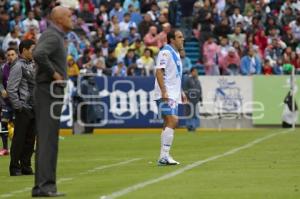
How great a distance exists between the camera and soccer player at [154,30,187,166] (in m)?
17.4

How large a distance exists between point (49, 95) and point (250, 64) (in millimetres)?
23961

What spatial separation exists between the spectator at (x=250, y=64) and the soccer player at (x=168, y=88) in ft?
59.9

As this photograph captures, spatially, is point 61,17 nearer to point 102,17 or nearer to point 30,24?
point 30,24

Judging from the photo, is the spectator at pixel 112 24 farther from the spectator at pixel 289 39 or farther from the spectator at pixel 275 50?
the spectator at pixel 289 39

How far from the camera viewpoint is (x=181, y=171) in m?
15.9

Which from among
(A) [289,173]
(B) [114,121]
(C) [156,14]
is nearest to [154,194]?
(A) [289,173]

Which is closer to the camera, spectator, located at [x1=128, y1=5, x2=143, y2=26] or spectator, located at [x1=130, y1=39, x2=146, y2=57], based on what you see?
spectator, located at [x1=130, y1=39, x2=146, y2=57]

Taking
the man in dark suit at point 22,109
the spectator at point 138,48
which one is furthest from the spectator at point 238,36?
the man in dark suit at point 22,109

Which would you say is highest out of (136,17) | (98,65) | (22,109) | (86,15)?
(86,15)

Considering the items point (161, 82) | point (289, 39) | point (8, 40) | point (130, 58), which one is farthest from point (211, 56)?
point (161, 82)

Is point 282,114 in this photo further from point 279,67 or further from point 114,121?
point 114,121

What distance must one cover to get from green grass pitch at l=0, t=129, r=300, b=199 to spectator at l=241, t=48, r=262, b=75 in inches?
356

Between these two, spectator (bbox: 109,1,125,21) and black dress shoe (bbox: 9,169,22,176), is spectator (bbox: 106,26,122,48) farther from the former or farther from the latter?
black dress shoe (bbox: 9,169,22,176)

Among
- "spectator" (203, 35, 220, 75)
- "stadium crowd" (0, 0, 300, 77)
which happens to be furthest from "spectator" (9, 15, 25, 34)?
"spectator" (203, 35, 220, 75)
